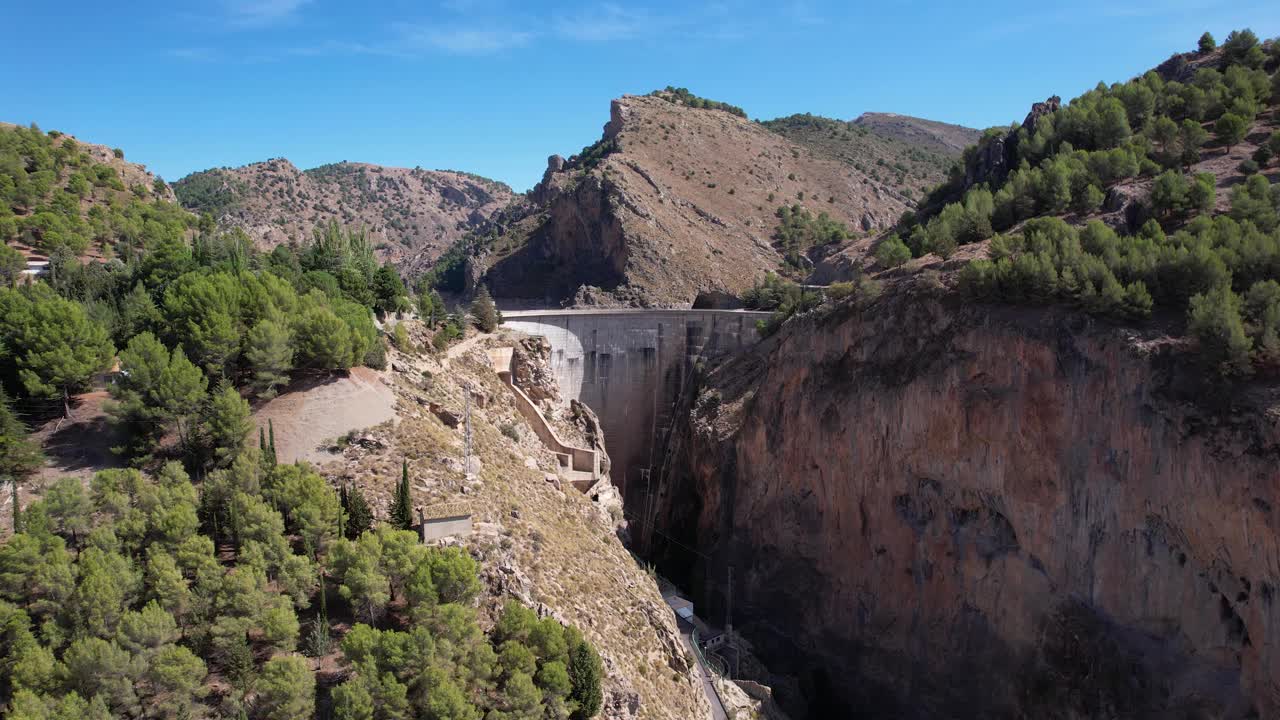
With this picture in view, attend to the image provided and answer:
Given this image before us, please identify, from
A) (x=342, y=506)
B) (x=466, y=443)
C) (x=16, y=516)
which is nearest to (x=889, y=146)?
(x=466, y=443)

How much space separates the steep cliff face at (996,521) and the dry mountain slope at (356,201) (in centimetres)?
7793

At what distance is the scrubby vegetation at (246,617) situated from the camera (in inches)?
791

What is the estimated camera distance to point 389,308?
148ft

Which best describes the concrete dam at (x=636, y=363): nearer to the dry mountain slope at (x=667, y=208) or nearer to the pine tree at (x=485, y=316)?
the pine tree at (x=485, y=316)

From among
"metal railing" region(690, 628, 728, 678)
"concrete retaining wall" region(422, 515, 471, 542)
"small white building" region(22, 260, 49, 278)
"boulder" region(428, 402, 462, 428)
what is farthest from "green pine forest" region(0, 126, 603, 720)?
"small white building" region(22, 260, 49, 278)

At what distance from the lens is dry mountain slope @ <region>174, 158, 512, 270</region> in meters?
117

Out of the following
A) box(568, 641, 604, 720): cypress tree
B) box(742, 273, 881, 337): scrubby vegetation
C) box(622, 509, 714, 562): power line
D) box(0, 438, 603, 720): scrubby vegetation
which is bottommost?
box(622, 509, 714, 562): power line

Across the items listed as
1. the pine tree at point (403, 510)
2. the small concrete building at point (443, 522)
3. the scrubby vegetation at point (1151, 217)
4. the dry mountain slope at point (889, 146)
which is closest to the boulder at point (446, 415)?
the small concrete building at point (443, 522)

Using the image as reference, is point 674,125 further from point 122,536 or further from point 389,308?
point 122,536

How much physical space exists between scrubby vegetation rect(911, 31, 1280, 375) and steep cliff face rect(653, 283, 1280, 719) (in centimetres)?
154

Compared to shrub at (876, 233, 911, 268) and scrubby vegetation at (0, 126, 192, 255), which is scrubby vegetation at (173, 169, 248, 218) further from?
shrub at (876, 233, 911, 268)

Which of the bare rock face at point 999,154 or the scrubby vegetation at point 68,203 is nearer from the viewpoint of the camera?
the scrubby vegetation at point 68,203

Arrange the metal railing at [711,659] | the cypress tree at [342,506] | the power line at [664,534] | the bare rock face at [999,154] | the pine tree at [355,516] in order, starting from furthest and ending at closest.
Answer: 1. the bare rock face at [999,154]
2. the power line at [664,534]
3. the metal railing at [711,659]
4. the pine tree at [355,516]
5. the cypress tree at [342,506]

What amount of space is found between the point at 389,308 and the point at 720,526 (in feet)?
70.5
